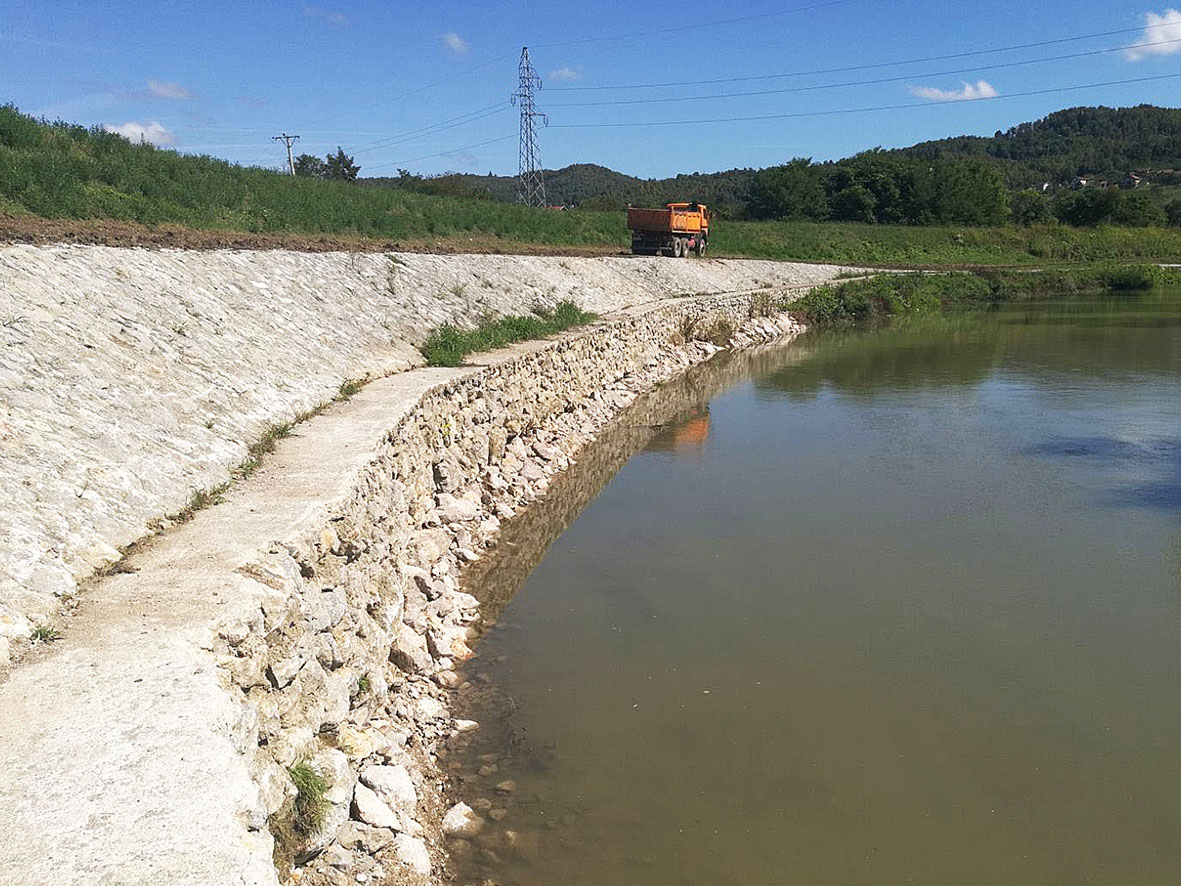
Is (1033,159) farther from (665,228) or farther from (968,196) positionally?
(665,228)

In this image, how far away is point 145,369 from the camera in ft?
28.4

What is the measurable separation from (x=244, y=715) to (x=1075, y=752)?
18.1 feet

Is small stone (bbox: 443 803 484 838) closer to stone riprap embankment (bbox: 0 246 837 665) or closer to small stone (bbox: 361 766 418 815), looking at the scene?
small stone (bbox: 361 766 418 815)

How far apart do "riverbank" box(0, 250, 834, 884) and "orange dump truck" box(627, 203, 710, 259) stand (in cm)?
2463

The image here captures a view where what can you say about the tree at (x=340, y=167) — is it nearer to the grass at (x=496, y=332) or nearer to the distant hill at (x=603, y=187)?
the distant hill at (x=603, y=187)

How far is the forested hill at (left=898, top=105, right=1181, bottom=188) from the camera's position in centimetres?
12950

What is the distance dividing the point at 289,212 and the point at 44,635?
21222 millimetres

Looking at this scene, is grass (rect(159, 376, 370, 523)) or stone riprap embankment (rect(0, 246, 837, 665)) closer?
stone riprap embankment (rect(0, 246, 837, 665))

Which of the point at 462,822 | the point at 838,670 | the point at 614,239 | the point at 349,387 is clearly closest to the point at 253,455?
the point at 349,387

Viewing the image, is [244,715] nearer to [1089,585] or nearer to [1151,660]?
[1151,660]

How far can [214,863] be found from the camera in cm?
327

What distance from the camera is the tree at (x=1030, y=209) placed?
6719 centimetres

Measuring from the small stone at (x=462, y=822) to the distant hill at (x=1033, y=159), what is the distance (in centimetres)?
6794

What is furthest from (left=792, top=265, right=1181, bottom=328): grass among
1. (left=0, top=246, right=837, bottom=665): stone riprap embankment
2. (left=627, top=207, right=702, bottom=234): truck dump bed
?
(left=0, top=246, right=837, bottom=665): stone riprap embankment
